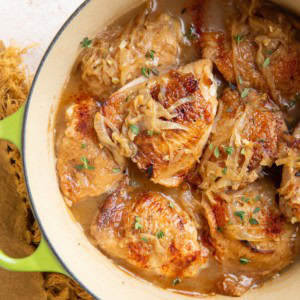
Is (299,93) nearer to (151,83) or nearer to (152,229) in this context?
(151,83)

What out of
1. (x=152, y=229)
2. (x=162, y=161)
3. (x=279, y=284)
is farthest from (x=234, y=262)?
(x=162, y=161)

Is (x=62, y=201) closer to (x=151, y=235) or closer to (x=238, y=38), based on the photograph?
(x=151, y=235)

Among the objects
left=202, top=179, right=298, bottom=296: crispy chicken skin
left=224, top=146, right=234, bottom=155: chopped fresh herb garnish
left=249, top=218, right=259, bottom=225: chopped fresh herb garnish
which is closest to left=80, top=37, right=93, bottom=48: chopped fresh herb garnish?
left=224, top=146, right=234, bottom=155: chopped fresh herb garnish

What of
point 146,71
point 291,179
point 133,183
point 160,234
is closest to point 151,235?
point 160,234

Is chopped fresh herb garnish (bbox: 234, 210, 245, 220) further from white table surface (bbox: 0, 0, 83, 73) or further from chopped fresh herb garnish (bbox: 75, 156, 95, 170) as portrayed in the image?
white table surface (bbox: 0, 0, 83, 73)

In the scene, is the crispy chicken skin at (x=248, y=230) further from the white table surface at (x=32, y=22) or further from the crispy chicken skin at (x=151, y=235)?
the white table surface at (x=32, y=22)

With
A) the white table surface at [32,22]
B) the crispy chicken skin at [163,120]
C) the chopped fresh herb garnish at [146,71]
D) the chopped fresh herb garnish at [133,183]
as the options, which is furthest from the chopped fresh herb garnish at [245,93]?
the white table surface at [32,22]

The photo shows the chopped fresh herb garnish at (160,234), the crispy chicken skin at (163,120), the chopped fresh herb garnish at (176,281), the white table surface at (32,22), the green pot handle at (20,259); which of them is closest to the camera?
the green pot handle at (20,259)
